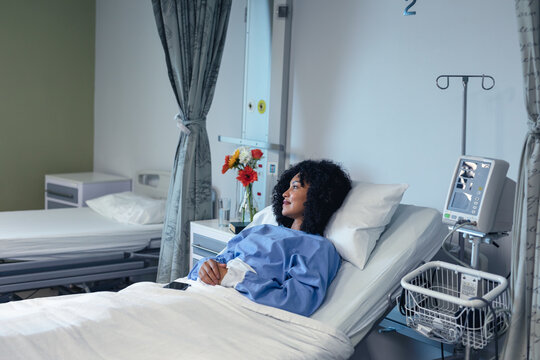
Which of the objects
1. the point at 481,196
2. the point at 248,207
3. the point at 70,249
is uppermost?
the point at 481,196

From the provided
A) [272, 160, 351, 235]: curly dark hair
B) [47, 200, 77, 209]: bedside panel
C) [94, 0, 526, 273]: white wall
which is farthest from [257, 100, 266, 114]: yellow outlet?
[47, 200, 77, 209]: bedside panel

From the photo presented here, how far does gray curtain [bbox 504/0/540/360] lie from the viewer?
79.9 inches

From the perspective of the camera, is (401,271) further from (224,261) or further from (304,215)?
(224,261)

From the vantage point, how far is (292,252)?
2553 mm

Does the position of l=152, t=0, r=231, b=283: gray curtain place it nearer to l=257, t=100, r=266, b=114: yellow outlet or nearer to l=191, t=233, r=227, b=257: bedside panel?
l=191, t=233, r=227, b=257: bedside panel

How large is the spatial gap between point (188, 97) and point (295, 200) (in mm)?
1257

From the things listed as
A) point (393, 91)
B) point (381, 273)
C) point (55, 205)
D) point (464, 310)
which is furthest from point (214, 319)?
point (55, 205)

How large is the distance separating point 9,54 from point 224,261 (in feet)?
11.5

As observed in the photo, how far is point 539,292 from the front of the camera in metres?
2.02

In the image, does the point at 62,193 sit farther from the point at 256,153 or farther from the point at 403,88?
the point at 403,88

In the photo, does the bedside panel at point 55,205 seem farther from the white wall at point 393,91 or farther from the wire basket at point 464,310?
the wire basket at point 464,310

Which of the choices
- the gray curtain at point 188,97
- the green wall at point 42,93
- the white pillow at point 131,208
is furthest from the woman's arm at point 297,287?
the green wall at point 42,93

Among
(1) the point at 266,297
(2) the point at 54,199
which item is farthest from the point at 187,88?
(2) the point at 54,199

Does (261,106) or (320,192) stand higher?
(261,106)
